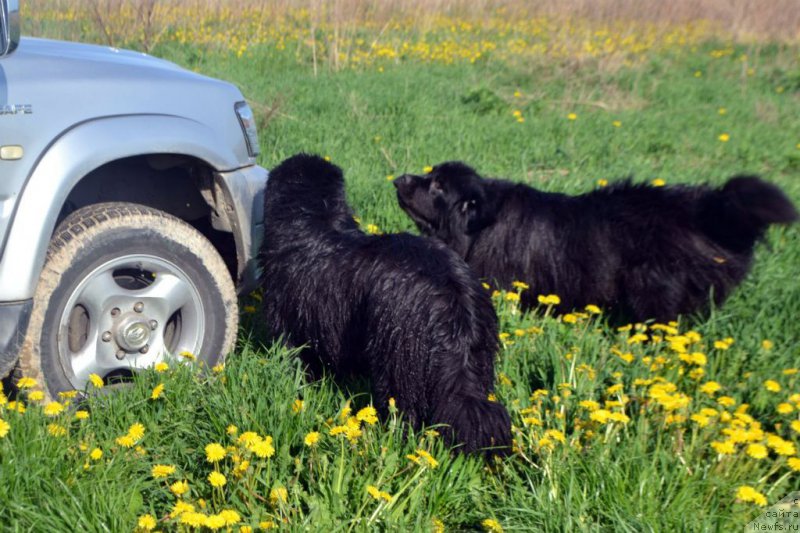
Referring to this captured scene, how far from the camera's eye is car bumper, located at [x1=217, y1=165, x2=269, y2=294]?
3.71 meters

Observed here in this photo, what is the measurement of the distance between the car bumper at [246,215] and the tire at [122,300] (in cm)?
26

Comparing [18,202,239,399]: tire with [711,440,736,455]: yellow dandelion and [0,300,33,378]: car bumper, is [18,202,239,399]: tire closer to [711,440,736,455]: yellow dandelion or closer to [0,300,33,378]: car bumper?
[0,300,33,378]: car bumper

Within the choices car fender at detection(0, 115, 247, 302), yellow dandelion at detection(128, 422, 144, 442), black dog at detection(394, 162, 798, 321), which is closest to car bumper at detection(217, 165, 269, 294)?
car fender at detection(0, 115, 247, 302)

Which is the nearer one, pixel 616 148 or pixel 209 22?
pixel 616 148

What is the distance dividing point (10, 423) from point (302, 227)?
1.52m

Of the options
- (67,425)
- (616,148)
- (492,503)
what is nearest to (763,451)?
(492,503)

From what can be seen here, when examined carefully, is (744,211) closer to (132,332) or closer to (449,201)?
(449,201)

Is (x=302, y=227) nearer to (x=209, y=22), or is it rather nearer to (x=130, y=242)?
(x=130, y=242)

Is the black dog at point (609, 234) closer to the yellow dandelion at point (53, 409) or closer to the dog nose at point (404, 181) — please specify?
the dog nose at point (404, 181)

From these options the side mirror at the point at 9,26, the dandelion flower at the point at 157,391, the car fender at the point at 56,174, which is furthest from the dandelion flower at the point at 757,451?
the side mirror at the point at 9,26

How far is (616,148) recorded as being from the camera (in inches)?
294

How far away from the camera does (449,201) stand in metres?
4.75

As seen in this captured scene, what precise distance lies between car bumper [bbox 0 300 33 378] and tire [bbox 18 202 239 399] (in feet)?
0.22

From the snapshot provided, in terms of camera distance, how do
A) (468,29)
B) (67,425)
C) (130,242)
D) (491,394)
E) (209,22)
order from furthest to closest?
(468,29) < (209,22) < (130,242) < (491,394) < (67,425)
